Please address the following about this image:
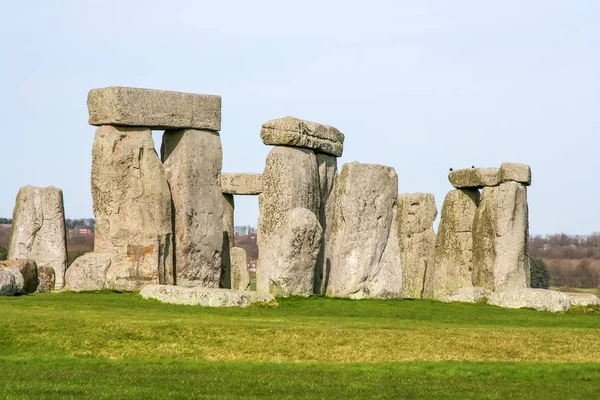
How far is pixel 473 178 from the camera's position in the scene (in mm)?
38625

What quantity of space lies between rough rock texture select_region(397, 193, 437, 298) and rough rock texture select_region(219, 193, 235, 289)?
15.3 ft

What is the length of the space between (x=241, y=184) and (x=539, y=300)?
39.6ft

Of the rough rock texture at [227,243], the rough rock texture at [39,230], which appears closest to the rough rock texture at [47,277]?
the rough rock texture at [39,230]

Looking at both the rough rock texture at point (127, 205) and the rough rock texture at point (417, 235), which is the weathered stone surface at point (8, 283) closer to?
the rough rock texture at point (127, 205)

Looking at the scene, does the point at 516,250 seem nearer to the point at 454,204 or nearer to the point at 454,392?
the point at 454,204

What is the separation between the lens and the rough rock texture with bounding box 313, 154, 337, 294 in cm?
3291

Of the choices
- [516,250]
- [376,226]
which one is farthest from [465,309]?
[516,250]

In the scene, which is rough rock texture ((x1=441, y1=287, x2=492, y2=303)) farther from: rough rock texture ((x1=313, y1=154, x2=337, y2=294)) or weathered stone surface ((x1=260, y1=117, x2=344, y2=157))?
weathered stone surface ((x1=260, y1=117, x2=344, y2=157))

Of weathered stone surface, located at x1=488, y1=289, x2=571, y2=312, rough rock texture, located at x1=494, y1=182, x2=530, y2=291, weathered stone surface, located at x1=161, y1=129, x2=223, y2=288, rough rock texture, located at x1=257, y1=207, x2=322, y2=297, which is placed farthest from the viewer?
rough rock texture, located at x1=494, y1=182, x2=530, y2=291

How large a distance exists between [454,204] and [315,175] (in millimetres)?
7877

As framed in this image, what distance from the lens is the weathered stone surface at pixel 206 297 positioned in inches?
1080

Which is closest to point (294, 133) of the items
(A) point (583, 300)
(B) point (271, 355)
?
(A) point (583, 300)

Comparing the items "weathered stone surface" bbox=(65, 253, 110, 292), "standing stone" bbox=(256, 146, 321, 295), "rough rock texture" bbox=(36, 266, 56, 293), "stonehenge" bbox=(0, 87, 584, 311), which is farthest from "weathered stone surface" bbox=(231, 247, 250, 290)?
"weathered stone surface" bbox=(65, 253, 110, 292)

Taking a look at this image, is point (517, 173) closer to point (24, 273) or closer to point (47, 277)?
point (47, 277)
